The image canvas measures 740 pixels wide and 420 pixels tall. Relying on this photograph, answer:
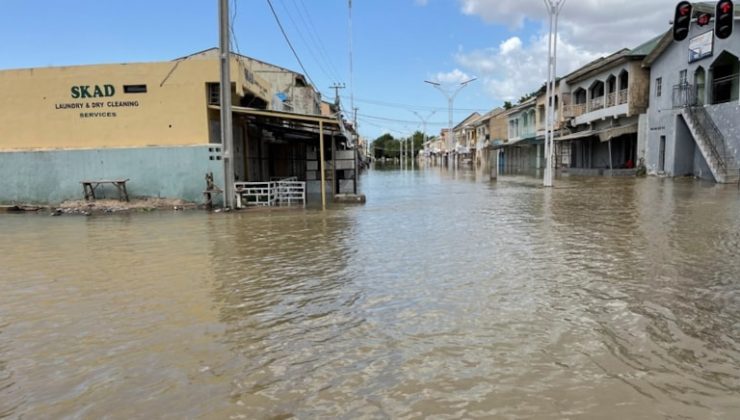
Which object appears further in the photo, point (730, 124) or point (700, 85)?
point (700, 85)

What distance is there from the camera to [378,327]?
5387 millimetres

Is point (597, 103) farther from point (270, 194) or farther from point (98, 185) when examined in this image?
point (98, 185)

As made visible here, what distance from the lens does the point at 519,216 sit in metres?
14.6

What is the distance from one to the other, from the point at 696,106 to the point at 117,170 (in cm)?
2710

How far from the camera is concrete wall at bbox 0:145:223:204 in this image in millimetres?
18188

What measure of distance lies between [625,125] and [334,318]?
33971 millimetres

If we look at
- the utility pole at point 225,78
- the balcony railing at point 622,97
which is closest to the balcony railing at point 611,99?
the balcony railing at point 622,97

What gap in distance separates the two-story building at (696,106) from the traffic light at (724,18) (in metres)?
12.9

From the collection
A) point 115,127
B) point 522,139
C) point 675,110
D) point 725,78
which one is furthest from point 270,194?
point 522,139

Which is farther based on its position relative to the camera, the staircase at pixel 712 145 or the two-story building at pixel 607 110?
the two-story building at pixel 607 110

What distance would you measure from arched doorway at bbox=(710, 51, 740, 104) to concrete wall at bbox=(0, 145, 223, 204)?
24.1m

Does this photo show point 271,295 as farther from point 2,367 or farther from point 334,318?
point 2,367

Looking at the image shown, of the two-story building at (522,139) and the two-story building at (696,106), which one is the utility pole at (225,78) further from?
the two-story building at (522,139)

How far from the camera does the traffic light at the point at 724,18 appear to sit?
41.5 feet
